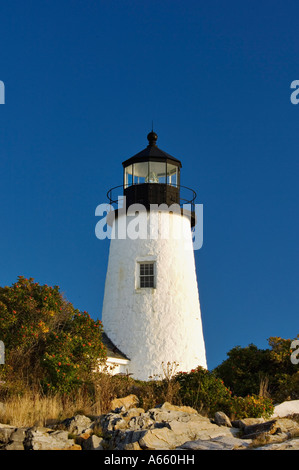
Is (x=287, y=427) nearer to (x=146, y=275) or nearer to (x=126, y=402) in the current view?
(x=126, y=402)

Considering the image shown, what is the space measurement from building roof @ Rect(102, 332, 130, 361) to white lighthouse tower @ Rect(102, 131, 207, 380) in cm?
6

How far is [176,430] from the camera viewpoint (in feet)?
49.2

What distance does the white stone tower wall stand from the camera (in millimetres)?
24734

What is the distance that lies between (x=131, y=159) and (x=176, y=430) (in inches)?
588

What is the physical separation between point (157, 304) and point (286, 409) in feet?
23.0

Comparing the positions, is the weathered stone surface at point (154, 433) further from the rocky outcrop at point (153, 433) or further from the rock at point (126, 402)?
the rock at point (126, 402)

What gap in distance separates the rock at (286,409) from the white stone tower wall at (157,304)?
16.6ft

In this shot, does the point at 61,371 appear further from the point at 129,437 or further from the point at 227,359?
the point at 227,359

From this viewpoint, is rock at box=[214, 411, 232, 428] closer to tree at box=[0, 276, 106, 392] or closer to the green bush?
the green bush

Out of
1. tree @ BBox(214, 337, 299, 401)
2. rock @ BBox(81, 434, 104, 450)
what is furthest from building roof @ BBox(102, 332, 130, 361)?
rock @ BBox(81, 434, 104, 450)

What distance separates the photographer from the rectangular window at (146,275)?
84.7ft

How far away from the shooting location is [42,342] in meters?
20.0
